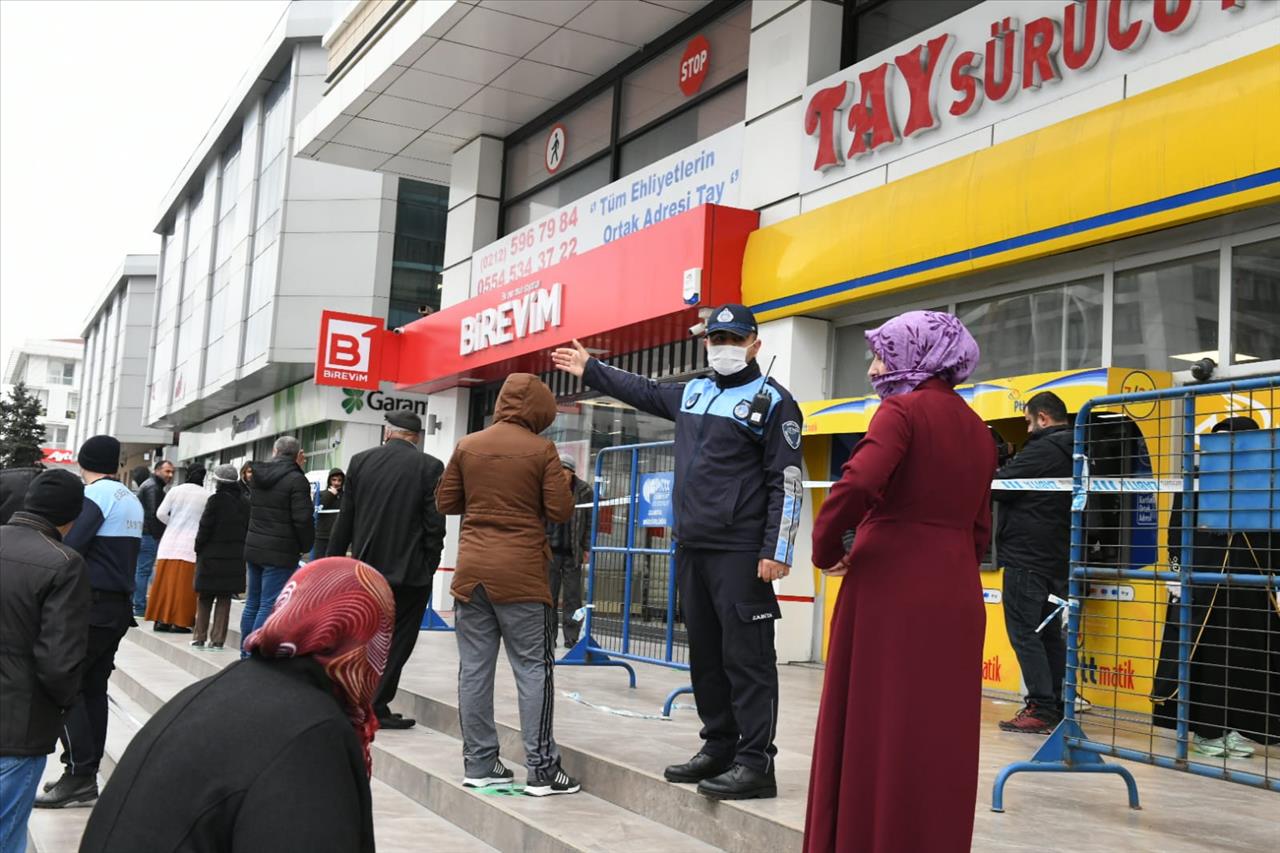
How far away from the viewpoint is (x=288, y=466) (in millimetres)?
10305

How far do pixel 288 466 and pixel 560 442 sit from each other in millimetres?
Answer: 5038

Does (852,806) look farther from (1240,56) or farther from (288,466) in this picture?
(288,466)

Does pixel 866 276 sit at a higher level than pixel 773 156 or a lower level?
lower

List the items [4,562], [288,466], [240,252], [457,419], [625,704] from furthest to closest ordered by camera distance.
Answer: [240,252], [457,419], [288,466], [625,704], [4,562]

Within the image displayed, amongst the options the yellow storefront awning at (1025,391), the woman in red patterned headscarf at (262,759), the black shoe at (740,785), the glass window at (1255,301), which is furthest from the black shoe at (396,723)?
the woman in red patterned headscarf at (262,759)

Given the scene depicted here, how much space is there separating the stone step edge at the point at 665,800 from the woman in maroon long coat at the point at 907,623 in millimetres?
881

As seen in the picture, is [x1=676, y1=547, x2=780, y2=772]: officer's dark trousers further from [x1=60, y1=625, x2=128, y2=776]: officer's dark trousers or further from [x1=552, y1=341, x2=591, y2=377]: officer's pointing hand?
[x1=60, y1=625, x2=128, y2=776]: officer's dark trousers

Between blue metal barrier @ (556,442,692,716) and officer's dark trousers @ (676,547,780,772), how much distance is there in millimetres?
2693

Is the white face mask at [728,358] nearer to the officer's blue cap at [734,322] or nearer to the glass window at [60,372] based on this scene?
the officer's blue cap at [734,322]

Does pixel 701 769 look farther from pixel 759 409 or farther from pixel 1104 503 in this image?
pixel 1104 503

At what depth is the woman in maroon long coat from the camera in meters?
3.43

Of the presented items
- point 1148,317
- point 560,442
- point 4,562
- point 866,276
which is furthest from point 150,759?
point 560,442

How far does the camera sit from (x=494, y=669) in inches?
225

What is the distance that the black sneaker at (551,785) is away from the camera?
5.55 m
